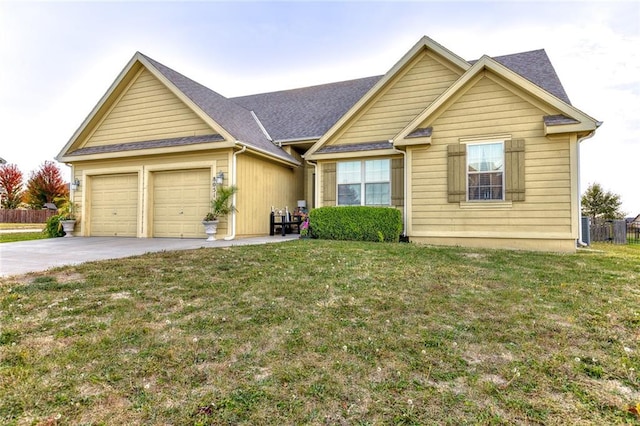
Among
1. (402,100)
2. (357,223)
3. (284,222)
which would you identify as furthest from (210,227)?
(402,100)

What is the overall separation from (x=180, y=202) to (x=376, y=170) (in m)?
6.57

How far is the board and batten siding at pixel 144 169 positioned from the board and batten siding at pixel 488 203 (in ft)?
19.7

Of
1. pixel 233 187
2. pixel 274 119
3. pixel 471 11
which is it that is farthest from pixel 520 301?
pixel 274 119

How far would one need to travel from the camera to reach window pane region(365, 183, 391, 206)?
10578 mm

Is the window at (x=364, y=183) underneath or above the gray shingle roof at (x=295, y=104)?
underneath

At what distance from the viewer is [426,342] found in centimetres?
302

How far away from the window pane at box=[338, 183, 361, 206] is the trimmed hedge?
0.99 meters

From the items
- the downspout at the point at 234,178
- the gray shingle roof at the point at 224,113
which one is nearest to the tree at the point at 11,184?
the gray shingle roof at the point at 224,113

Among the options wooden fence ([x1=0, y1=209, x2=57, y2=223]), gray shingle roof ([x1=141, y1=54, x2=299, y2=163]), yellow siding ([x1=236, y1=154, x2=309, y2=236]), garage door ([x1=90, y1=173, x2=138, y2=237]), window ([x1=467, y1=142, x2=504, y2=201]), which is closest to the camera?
window ([x1=467, y1=142, x2=504, y2=201])

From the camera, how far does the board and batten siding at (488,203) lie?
329 inches

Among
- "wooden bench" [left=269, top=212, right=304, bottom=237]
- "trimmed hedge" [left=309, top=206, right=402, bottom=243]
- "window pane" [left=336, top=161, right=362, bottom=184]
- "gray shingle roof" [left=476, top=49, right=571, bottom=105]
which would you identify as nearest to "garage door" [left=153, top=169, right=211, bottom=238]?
"wooden bench" [left=269, top=212, right=304, bottom=237]

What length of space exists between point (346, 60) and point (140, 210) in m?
14.1

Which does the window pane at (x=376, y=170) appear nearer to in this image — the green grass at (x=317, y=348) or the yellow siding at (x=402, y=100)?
the yellow siding at (x=402, y=100)

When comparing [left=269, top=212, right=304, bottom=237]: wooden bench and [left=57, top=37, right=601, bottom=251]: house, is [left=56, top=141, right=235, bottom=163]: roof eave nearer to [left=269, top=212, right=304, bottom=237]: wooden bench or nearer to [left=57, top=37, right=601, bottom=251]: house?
[left=57, top=37, right=601, bottom=251]: house
